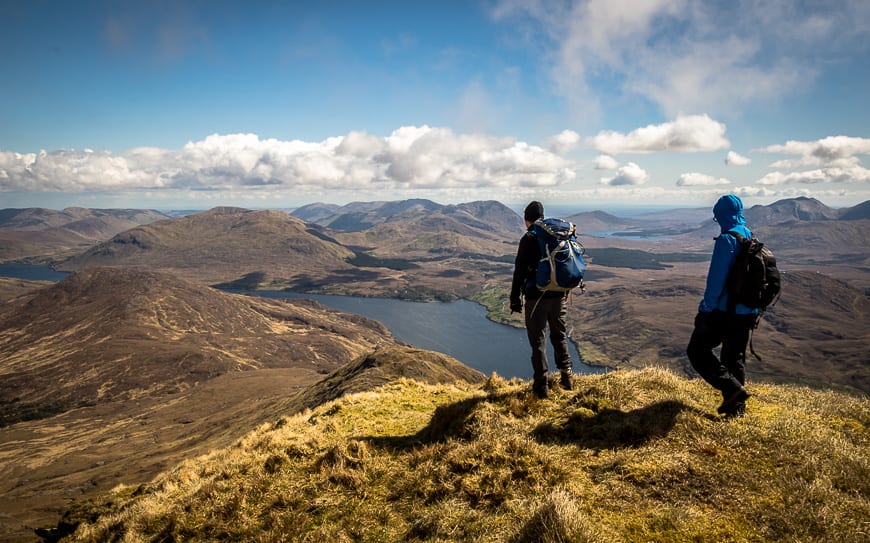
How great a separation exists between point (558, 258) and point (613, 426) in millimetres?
3699

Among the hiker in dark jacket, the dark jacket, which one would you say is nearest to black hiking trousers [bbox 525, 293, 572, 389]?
the hiker in dark jacket

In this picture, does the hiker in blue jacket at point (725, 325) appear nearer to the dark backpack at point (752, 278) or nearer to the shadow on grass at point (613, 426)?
the dark backpack at point (752, 278)

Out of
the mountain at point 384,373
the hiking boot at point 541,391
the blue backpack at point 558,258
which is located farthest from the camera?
the mountain at point 384,373

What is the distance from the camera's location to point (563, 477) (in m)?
7.08

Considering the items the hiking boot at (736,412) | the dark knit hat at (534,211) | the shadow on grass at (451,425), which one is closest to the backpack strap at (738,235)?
the hiking boot at (736,412)

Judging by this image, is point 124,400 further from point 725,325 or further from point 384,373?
point 725,325

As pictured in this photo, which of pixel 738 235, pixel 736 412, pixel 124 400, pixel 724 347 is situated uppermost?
pixel 738 235

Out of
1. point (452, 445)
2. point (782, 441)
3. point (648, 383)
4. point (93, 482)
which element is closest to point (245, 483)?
point (452, 445)

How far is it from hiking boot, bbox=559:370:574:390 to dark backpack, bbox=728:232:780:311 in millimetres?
4236

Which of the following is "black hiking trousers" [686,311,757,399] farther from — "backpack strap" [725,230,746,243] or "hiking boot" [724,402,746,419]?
"backpack strap" [725,230,746,243]

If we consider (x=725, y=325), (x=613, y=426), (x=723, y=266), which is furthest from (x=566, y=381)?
(x=723, y=266)

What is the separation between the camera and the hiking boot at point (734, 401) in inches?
317

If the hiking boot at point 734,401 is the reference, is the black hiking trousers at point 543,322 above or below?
above

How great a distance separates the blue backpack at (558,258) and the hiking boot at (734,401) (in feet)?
11.9
